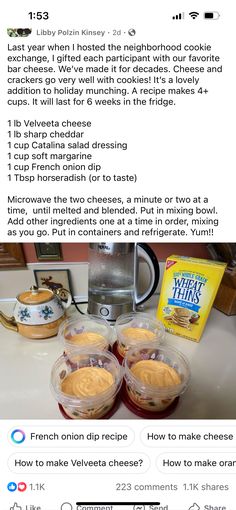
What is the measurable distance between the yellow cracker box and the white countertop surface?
0.04 m

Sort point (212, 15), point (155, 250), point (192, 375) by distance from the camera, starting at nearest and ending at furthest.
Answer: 1. point (212, 15)
2. point (192, 375)
3. point (155, 250)

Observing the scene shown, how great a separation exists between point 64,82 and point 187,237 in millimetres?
274

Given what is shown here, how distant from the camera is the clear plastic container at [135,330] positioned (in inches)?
19.6


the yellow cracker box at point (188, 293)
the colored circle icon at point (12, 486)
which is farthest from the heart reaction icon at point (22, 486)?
the yellow cracker box at point (188, 293)

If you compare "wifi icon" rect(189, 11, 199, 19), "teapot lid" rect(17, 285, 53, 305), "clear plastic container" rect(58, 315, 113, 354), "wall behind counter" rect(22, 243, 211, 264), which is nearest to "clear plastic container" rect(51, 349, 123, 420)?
"clear plastic container" rect(58, 315, 113, 354)

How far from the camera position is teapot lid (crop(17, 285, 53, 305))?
0.53 meters

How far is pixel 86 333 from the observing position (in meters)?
0.53

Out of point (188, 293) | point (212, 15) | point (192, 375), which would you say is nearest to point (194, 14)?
point (212, 15)

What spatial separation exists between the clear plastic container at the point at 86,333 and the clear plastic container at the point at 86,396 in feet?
0.06

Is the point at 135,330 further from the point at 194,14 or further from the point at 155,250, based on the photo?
the point at 194,14

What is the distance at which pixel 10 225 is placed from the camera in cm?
40

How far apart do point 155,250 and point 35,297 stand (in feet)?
1.05

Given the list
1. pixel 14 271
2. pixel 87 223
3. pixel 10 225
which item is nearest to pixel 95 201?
pixel 87 223

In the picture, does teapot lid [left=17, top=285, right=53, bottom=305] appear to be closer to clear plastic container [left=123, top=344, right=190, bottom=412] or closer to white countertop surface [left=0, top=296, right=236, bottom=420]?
white countertop surface [left=0, top=296, right=236, bottom=420]
